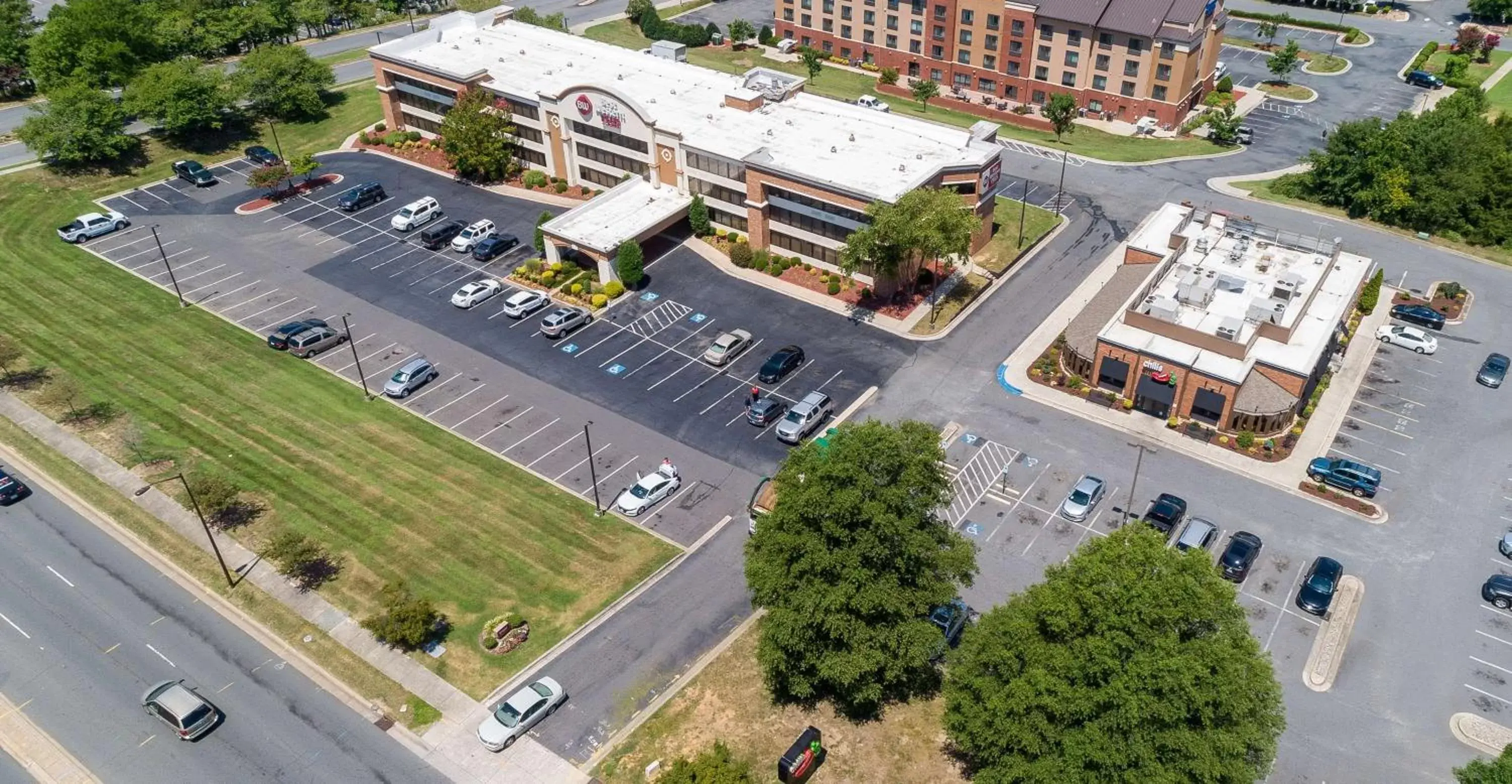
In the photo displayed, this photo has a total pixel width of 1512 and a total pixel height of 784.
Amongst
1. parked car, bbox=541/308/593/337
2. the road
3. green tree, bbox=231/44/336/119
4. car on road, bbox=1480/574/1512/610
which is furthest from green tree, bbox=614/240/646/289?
car on road, bbox=1480/574/1512/610

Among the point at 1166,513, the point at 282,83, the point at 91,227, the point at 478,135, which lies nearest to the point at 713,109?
the point at 478,135

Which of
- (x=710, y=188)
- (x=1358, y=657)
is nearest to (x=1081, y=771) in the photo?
(x=1358, y=657)

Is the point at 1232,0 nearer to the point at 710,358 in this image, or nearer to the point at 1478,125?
the point at 1478,125

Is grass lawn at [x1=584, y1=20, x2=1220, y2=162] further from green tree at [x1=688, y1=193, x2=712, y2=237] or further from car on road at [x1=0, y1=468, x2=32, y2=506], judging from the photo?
car on road at [x1=0, y1=468, x2=32, y2=506]

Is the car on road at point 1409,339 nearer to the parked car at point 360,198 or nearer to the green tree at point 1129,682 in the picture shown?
the green tree at point 1129,682

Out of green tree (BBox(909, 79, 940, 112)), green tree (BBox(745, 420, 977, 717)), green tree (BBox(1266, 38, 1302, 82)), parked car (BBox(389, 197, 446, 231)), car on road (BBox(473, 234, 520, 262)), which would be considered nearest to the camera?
green tree (BBox(745, 420, 977, 717))

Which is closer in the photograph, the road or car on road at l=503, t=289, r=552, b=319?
the road
